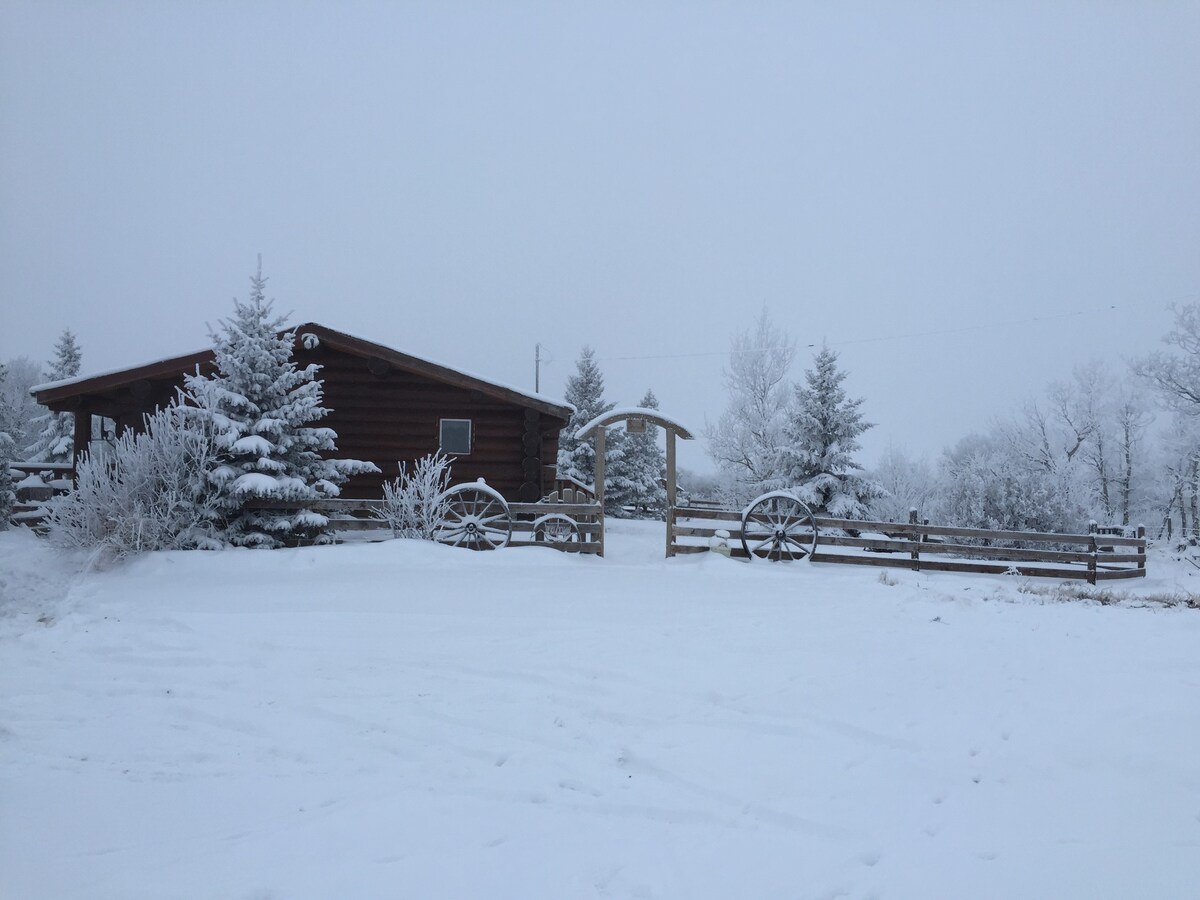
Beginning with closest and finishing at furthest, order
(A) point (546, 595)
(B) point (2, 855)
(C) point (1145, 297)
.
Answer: (B) point (2, 855), (A) point (546, 595), (C) point (1145, 297)

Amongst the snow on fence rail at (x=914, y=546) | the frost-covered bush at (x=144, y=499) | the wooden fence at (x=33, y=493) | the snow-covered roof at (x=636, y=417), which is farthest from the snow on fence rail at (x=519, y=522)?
the wooden fence at (x=33, y=493)

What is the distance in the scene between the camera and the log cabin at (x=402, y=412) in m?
14.4

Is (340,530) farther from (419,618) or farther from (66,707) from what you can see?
(66,707)

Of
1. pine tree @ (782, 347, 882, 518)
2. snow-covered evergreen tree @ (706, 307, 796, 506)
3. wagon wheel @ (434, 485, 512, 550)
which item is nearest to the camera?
wagon wheel @ (434, 485, 512, 550)

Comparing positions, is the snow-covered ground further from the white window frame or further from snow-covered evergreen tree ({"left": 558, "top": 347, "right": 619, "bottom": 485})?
snow-covered evergreen tree ({"left": 558, "top": 347, "right": 619, "bottom": 485})

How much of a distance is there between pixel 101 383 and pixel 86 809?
42.7ft

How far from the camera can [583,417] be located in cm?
3350

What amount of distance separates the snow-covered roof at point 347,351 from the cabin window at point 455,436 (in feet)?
3.29

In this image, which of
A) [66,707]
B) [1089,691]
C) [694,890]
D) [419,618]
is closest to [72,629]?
[66,707]

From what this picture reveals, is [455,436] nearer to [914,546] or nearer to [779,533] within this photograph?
[779,533]

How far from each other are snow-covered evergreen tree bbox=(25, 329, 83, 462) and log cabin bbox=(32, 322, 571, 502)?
1435 cm

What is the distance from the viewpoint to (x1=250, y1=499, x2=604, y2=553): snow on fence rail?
11023mm

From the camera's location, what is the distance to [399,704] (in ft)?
15.8

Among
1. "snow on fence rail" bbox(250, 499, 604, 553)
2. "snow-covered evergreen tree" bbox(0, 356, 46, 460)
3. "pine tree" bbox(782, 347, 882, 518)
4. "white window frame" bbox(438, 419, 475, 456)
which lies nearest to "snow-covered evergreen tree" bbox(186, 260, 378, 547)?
"snow on fence rail" bbox(250, 499, 604, 553)
